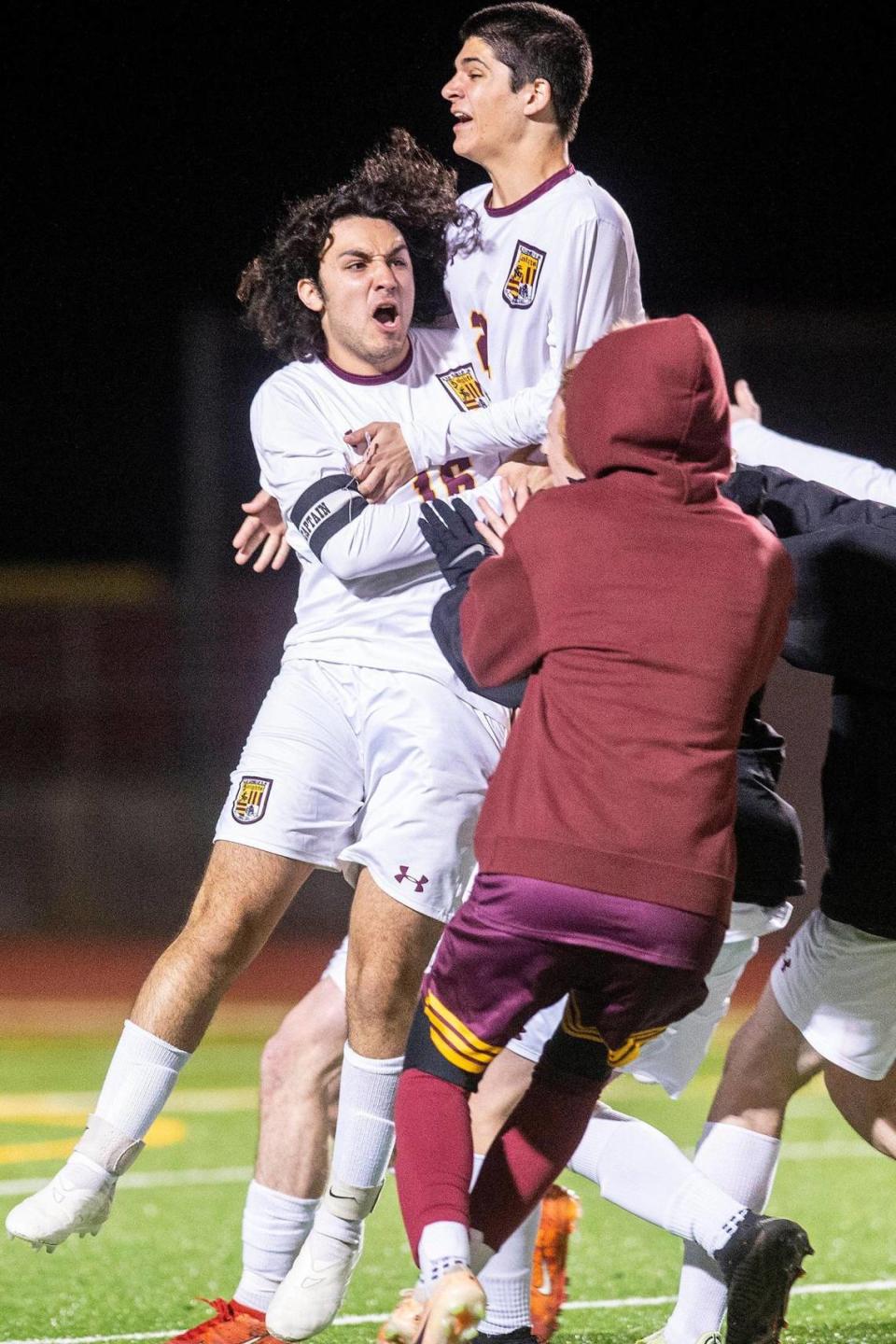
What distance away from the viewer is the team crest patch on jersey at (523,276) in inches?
169

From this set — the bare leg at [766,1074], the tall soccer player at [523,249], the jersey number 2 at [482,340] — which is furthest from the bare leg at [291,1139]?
the jersey number 2 at [482,340]

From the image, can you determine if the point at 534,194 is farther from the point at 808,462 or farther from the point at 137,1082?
the point at 137,1082

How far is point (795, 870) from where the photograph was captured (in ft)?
13.0

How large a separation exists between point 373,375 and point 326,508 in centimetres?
46

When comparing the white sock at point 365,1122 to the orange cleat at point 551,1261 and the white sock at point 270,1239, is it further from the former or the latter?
the orange cleat at point 551,1261

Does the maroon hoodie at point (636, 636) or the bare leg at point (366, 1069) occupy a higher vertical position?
the maroon hoodie at point (636, 636)

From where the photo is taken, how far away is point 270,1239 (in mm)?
4324

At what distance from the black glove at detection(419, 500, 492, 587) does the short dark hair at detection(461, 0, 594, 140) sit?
3.77ft

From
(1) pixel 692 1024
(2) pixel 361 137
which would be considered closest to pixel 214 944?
(1) pixel 692 1024

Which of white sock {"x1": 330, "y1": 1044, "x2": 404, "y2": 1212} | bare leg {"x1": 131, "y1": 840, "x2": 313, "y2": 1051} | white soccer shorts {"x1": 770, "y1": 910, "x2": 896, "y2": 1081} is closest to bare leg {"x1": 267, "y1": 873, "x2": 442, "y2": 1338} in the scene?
white sock {"x1": 330, "y1": 1044, "x2": 404, "y2": 1212}

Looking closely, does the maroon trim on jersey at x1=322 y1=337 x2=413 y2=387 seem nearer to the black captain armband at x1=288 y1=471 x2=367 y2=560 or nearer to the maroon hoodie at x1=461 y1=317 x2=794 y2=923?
the black captain armband at x1=288 y1=471 x2=367 y2=560

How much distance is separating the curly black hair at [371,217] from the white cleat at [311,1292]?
221 centimetres

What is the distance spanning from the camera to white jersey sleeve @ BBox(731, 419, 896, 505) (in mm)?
4641

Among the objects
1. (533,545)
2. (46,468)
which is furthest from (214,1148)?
(46,468)
